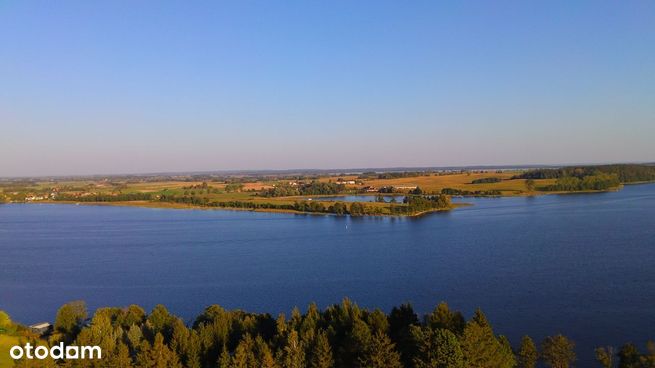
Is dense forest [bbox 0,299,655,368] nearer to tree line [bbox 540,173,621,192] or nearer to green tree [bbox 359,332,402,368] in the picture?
green tree [bbox 359,332,402,368]

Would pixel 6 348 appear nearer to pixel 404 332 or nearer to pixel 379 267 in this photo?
pixel 404 332

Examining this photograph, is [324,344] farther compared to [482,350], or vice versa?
[324,344]

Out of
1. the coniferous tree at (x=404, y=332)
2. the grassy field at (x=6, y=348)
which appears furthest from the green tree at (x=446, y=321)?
the grassy field at (x=6, y=348)

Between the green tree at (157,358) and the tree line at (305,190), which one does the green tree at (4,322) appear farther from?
the tree line at (305,190)

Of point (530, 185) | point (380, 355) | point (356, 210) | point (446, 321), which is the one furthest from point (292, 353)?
point (530, 185)

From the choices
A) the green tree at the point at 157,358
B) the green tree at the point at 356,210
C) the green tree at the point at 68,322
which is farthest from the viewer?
the green tree at the point at 356,210
